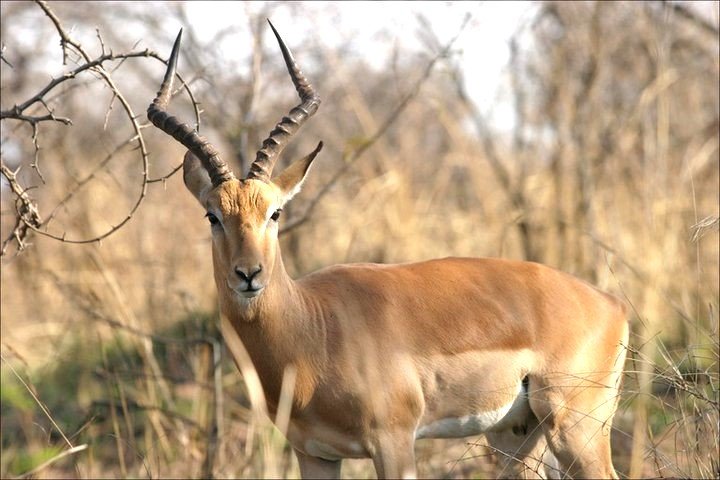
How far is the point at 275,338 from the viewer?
210 inches

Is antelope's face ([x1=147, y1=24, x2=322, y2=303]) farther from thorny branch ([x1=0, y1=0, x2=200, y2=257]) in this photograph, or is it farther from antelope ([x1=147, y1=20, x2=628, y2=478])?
thorny branch ([x1=0, y1=0, x2=200, y2=257])

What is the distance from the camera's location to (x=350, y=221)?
40.5 ft

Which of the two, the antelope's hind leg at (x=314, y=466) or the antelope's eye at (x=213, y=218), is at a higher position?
the antelope's eye at (x=213, y=218)

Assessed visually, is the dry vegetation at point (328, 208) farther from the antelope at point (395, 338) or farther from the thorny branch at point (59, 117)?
the thorny branch at point (59, 117)

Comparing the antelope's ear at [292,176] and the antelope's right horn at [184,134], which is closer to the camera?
the antelope's right horn at [184,134]

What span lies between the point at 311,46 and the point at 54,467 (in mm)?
4294

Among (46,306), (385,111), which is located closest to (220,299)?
(46,306)

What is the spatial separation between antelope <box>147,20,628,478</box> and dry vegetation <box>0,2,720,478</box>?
1495 mm

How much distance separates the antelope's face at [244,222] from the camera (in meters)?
4.93

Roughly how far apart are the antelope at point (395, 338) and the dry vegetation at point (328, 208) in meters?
1.49

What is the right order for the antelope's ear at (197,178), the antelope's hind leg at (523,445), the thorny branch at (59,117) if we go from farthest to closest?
1. the antelope's hind leg at (523,445)
2. the antelope's ear at (197,178)
3. the thorny branch at (59,117)

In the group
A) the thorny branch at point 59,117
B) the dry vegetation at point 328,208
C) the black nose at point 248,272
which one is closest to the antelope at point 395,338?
the black nose at point 248,272

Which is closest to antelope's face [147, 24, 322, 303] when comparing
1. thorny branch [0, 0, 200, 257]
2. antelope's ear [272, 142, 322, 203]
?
antelope's ear [272, 142, 322, 203]

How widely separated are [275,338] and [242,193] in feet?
2.53
